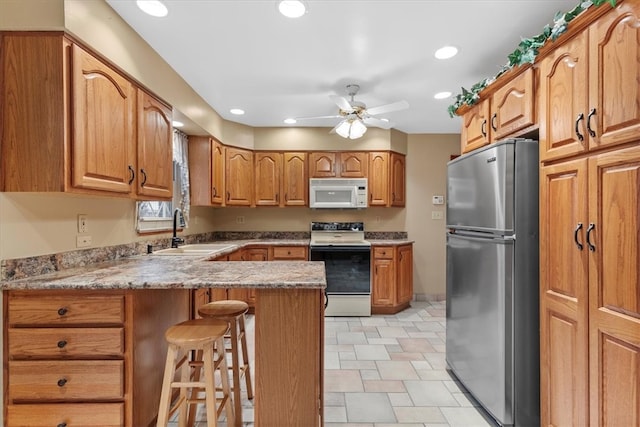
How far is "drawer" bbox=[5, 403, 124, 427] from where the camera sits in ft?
4.93

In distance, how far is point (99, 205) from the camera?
214cm

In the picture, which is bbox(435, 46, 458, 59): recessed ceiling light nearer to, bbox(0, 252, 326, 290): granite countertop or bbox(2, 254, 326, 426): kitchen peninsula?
bbox(0, 252, 326, 290): granite countertop

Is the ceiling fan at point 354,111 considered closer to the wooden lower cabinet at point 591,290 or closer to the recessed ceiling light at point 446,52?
the recessed ceiling light at point 446,52

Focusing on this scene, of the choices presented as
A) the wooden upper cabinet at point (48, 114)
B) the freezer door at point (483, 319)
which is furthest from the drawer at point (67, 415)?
the freezer door at point (483, 319)

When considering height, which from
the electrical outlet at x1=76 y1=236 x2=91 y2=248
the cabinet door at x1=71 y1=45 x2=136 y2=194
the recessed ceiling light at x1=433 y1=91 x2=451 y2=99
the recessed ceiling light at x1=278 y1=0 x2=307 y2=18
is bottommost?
the electrical outlet at x1=76 y1=236 x2=91 y2=248

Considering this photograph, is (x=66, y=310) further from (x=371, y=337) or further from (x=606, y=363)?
(x=371, y=337)

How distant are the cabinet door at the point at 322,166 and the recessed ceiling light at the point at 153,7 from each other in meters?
2.63

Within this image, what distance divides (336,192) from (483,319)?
262cm

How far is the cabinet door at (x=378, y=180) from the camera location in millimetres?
4328

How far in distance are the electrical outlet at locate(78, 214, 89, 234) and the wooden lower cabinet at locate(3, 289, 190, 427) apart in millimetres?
558

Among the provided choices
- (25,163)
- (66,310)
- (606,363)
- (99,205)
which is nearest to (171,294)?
(66,310)

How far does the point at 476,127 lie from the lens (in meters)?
2.32

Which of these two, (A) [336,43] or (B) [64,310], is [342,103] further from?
(B) [64,310]

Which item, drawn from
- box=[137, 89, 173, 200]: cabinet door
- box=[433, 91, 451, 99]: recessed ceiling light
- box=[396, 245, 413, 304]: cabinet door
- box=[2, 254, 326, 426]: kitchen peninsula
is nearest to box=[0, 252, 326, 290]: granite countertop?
box=[2, 254, 326, 426]: kitchen peninsula
